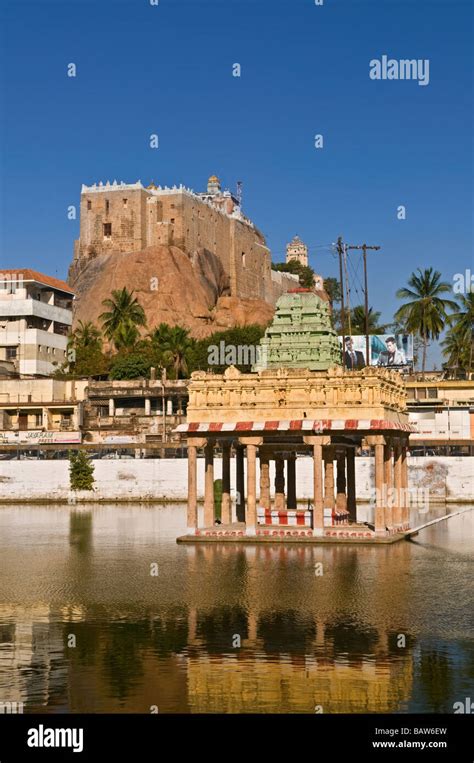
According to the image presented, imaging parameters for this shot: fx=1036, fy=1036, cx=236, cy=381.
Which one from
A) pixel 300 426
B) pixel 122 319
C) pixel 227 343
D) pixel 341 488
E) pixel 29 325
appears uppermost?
pixel 122 319

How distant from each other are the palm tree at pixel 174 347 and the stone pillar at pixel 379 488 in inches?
3150

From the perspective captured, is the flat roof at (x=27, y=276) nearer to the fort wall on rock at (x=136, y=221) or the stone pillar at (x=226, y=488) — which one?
the fort wall on rock at (x=136, y=221)

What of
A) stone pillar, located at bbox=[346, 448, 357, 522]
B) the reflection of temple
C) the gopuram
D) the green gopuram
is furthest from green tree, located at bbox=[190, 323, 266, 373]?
the reflection of temple

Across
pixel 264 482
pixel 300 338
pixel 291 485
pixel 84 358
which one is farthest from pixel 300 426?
pixel 84 358

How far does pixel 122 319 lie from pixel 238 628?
108832 mm

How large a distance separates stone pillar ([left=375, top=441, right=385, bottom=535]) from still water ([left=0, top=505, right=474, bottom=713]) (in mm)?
1291

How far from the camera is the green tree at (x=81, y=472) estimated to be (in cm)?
8425

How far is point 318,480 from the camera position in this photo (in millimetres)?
45875

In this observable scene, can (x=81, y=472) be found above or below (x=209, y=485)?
above

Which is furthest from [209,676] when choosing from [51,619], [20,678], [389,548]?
[389,548]

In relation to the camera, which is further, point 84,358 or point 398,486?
point 84,358

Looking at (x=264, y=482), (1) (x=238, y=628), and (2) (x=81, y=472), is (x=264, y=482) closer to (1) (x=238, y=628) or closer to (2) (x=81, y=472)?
(1) (x=238, y=628)

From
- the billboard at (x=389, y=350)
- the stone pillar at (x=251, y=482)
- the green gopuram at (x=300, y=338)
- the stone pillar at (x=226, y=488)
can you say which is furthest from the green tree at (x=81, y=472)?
the billboard at (x=389, y=350)
